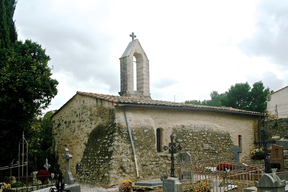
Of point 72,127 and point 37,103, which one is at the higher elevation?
point 37,103

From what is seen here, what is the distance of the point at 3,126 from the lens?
14.6 metres

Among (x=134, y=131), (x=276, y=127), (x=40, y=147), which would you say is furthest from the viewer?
(x=276, y=127)

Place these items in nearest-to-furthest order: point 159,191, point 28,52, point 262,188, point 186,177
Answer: point 262,188 → point 159,191 → point 186,177 → point 28,52

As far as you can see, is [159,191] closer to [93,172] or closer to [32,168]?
[93,172]

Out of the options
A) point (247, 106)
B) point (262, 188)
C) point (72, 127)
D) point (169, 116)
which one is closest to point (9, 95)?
point (72, 127)

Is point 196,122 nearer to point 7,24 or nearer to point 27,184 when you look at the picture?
point 27,184

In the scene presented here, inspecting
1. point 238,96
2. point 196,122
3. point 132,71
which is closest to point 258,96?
point 238,96

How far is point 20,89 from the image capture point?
46.7 feet

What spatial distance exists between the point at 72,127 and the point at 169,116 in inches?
240

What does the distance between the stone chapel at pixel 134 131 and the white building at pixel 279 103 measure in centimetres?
1418

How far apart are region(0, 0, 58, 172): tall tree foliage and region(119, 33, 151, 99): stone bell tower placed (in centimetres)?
452

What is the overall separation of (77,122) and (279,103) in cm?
2669

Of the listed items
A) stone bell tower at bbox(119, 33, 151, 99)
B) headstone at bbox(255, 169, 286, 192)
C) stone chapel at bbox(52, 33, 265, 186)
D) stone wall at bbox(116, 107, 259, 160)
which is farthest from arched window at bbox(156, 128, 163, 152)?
headstone at bbox(255, 169, 286, 192)

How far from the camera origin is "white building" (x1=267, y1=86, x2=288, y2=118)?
105 ft
